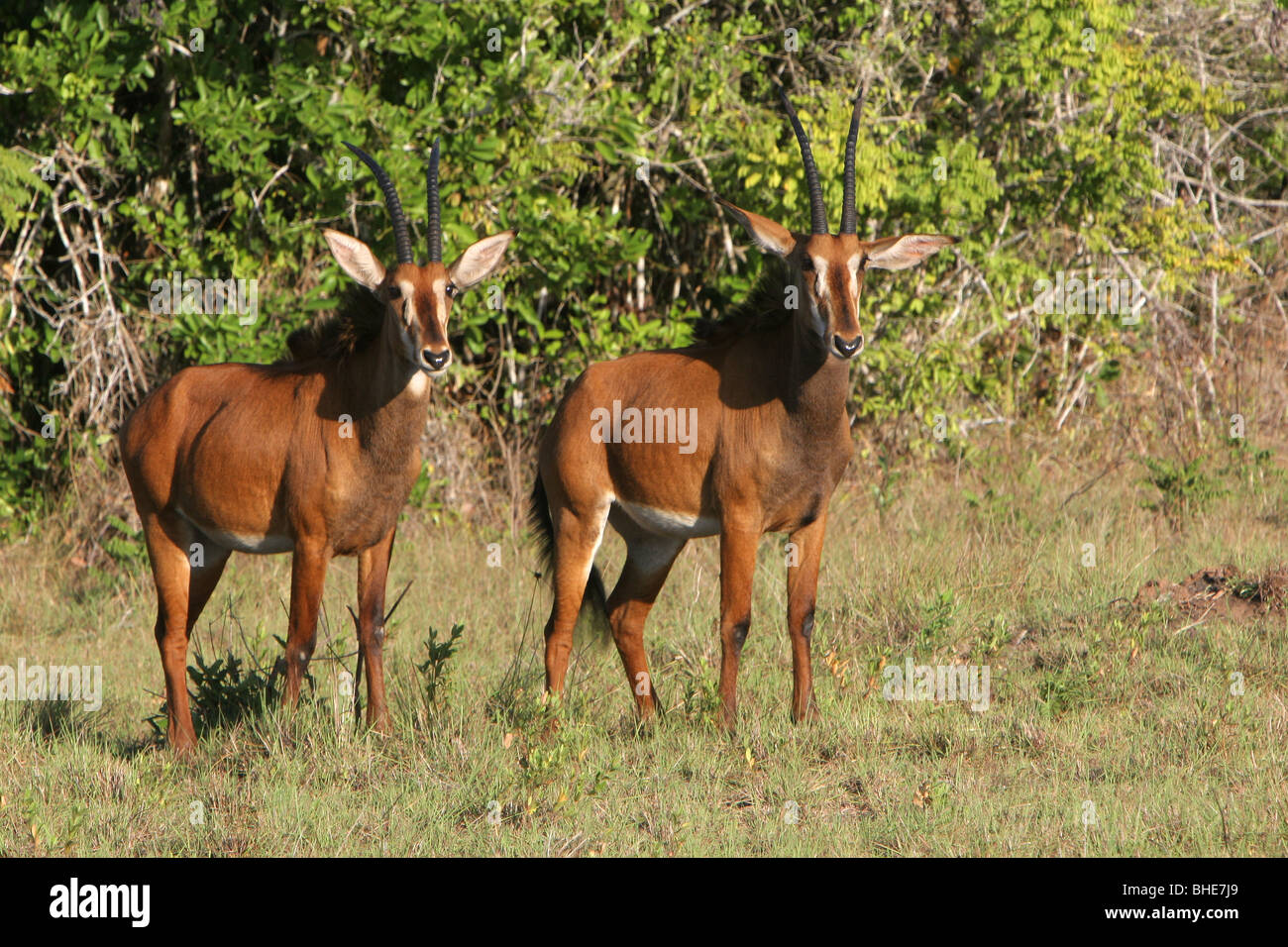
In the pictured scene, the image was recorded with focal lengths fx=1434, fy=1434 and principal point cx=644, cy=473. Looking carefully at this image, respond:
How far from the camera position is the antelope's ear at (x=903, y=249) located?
625cm

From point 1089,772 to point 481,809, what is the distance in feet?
7.81

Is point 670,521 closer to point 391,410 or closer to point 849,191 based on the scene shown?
point 391,410

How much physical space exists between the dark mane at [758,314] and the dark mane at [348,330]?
153 cm

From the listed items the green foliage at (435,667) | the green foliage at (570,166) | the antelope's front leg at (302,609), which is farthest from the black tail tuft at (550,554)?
the green foliage at (570,166)

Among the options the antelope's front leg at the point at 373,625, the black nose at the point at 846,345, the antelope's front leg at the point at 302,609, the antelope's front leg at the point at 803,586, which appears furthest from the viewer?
the antelope's front leg at the point at 803,586

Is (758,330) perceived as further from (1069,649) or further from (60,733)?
(60,733)

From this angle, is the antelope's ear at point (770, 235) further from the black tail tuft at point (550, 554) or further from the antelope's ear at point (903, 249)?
the black tail tuft at point (550, 554)

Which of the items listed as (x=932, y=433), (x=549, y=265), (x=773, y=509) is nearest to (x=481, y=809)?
Answer: (x=773, y=509)

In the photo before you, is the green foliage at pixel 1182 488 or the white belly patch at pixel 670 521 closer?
the white belly patch at pixel 670 521

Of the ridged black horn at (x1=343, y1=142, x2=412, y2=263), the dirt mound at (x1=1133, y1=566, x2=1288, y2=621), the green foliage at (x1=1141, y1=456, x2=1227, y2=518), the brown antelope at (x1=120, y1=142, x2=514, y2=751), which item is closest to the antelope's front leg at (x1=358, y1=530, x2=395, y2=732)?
the brown antelope at (x1=120, y1=142, x2=514, y2=751)

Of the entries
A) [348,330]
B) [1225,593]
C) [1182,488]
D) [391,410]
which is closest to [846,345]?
[391,410]

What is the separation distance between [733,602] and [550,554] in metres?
1.23

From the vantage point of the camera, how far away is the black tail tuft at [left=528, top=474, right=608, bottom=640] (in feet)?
22.8

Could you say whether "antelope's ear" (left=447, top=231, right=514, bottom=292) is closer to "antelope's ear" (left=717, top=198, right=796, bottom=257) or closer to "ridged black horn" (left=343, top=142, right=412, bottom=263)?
"ridged black horn" (left=343, top=142, right=412, bottom=263)
